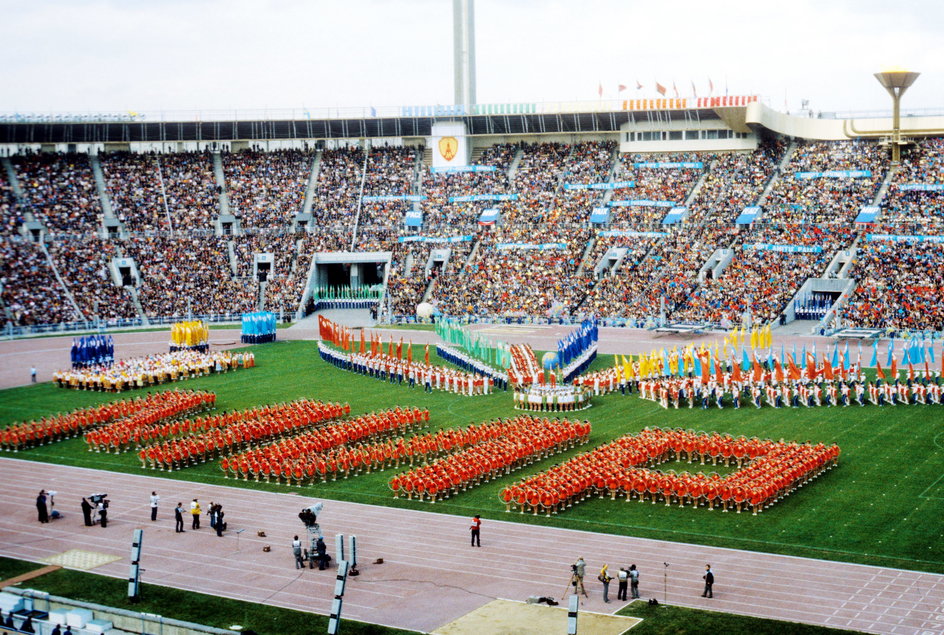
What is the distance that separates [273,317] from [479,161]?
934 inches

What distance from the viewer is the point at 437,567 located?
834 inches

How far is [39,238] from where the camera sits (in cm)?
6512

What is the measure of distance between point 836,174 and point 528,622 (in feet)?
160

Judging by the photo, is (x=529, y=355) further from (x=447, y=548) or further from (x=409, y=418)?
(x=447, y=548)

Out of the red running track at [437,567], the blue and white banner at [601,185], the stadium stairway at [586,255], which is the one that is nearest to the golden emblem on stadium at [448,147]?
the blue and white banner at [601,185]

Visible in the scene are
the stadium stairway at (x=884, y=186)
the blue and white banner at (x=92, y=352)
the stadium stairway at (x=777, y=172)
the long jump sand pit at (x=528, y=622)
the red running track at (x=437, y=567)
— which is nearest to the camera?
the long jump sand pit at (x=528, y=622)

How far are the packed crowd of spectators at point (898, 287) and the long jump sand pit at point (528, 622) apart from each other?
35305 mm

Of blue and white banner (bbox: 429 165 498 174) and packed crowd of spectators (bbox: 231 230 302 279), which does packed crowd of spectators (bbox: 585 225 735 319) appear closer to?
blue and white banner (bbox: 429 165 498 174)

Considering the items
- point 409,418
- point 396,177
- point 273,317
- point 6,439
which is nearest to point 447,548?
point 409,418

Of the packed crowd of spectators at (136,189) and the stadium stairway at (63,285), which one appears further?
the packed crowd of spectators at (136,189)

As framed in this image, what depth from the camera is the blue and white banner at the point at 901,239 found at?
53.7m

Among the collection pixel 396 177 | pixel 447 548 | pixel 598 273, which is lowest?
pixel 447 548

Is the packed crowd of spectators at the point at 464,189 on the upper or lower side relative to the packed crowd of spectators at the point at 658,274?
upper

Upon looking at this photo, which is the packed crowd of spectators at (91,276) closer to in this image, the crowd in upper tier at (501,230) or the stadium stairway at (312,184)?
the crowd in upper tier at (501,230)
